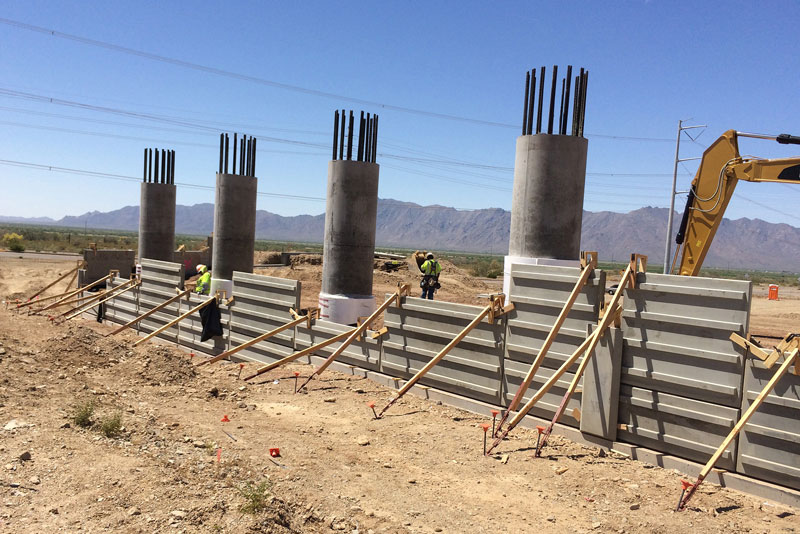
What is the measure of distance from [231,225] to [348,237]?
5650 millimetres

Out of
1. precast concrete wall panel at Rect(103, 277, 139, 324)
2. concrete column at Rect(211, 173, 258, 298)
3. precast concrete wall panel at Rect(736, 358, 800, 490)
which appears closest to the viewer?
precast concrete wall panel at Rect(736, 358, 800, 490)

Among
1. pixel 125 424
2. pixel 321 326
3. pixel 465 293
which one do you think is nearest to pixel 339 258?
pixel 321 326

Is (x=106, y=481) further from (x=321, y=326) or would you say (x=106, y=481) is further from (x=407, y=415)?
(x=321, y=326)

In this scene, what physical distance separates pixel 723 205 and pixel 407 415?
352 inches

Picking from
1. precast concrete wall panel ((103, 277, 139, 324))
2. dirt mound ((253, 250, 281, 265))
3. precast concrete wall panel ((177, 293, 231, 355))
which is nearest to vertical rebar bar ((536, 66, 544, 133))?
precast concrete wall panel ((177, 293, 231, 355))

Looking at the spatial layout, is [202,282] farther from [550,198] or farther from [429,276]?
[550,198]

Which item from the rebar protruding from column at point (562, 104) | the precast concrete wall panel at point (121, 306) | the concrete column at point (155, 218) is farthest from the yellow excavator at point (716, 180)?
the concrete column at point (155, 218)

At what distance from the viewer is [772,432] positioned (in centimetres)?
586

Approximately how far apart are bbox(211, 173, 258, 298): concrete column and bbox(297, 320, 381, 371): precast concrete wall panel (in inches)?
268

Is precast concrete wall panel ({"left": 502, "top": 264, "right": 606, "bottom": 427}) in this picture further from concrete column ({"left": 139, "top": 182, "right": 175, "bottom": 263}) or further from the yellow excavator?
concrete column ({"left": 139, "top": 182, "right": 175, "bottom": 263})

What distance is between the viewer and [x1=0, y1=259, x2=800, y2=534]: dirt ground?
4.80 m

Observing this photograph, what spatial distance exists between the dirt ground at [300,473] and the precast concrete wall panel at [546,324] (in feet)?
1.90

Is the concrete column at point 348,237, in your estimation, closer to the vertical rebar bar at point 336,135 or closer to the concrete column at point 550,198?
the vertical rebar bar at point 336,135

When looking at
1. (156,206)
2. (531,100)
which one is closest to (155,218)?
(156,206)
